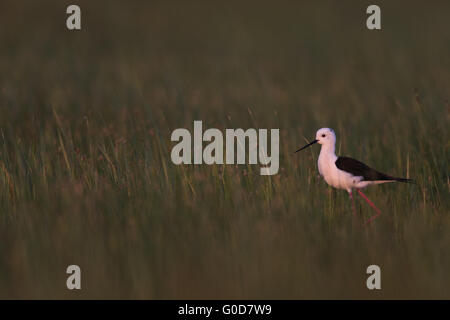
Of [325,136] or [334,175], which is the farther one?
[325,136]

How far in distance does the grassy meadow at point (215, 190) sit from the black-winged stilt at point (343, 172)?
214 millimetres

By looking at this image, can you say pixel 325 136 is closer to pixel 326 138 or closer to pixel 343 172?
pixel 326 138

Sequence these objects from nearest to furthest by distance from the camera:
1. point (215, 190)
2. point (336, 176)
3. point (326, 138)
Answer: point (336, 176)
point (326, 138)
point (215, 190)

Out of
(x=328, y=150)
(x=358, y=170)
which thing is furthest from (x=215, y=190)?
(x=358, y=170)

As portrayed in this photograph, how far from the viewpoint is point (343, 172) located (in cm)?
606

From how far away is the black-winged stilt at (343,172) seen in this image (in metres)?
6.06

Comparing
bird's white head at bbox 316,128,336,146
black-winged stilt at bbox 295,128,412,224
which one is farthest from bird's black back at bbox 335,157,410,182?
bird's white head at bbox 316,128,336,146

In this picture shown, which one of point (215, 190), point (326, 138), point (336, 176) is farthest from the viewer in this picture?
point (215, 190)

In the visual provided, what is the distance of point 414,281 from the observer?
485 centimetres

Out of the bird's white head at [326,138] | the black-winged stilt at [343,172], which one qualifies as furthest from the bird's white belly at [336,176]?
the bird's white head at [326,138]

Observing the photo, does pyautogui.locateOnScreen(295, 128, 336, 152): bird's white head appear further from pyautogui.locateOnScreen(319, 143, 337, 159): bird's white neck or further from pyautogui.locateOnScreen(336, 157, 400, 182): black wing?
pyautogui.locateOnScreen(336, 157, 400, 182): black wing

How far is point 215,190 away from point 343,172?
3.93 feet

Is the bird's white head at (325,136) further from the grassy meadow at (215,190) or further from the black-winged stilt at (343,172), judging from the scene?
the grassy meadow at (215,190)

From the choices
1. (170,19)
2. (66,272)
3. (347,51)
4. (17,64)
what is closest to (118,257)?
(66,272)
